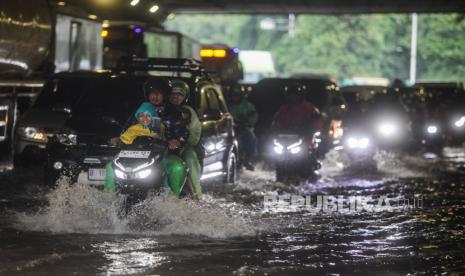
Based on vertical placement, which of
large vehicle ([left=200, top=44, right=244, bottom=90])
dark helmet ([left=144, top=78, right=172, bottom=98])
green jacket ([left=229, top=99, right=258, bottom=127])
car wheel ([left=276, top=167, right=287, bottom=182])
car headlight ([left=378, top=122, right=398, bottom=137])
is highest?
large vehicle ([left=200, top=44, right=244, bottom=90])

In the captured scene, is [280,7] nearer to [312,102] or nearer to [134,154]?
[312,102]

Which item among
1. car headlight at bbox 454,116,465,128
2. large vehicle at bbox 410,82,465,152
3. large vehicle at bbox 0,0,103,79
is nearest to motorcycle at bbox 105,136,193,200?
large vehicle at bbox 0,0,103,79

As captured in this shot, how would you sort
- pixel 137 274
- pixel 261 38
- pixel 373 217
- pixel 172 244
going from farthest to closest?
pixel 261 38 → pixel 373 217 → pixel 172 244 → pixel 137 274

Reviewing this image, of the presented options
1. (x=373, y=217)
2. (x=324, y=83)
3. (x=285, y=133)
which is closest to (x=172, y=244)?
(x=373, y=217)

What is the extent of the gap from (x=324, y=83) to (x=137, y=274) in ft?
42.9

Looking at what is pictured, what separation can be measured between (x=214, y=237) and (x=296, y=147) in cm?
606

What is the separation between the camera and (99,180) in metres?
11.1

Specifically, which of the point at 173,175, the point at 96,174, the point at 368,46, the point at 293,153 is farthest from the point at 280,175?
the point at 368,46

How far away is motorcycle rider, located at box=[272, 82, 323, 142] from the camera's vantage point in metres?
15.6

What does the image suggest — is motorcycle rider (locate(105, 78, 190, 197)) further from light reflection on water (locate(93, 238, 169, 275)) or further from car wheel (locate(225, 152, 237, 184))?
car wheel (locate(225, 152, 237, 184))

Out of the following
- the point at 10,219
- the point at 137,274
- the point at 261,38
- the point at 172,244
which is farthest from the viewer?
the point at 261,38

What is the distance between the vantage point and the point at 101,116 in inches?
496

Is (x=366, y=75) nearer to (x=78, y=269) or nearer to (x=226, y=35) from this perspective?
(x=226, y=35)

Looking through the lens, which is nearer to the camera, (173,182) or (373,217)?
(173,182)
